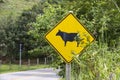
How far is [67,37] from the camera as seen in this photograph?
1010cm

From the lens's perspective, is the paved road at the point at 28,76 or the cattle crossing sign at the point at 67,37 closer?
the cattle crossing sign at the point at 67,37

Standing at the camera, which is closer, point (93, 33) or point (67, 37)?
point (67, 37)

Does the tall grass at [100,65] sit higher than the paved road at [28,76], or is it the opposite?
the paved road at [28,76]

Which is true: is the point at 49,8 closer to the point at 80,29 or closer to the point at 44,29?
the point at 44,29

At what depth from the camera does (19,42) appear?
69.8 meters

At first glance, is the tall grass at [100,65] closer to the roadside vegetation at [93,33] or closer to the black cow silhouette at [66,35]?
the roadside vegetation at [93,33]

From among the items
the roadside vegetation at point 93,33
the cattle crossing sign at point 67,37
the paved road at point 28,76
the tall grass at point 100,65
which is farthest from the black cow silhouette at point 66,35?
the paved road at point 28,76

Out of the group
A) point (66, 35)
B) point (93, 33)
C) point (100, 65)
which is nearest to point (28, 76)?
point (93, 33)

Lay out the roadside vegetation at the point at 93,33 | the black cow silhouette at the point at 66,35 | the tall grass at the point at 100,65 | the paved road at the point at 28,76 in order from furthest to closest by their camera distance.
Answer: the paved road at the point at 28,76, the black cow silhouette at the point at 66,35, the roadside vegetation at the point at 93,33, the tall grass at the point at 100,65

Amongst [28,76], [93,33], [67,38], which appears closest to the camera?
[67,38]

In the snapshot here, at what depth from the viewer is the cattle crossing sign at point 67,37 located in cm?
999

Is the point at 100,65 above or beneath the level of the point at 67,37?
beneath

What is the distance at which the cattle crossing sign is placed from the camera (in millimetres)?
9992

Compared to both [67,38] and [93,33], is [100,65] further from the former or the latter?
[93,33]
